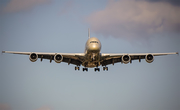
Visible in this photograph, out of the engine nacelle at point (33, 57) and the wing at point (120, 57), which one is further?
the wing at point (120, 57)

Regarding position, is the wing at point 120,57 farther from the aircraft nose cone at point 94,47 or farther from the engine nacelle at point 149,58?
the aircraft nose cone at point 94,47

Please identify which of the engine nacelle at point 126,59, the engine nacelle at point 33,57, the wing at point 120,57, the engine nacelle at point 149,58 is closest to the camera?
the engine nacelle at point 33,57

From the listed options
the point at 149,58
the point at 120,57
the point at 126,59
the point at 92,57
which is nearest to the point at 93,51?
the point at 92,57

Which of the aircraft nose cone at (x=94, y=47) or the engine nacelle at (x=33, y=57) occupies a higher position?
the aircraft nose cone at (x=94, y=47)

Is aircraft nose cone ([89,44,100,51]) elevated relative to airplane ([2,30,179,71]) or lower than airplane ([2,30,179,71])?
elevated

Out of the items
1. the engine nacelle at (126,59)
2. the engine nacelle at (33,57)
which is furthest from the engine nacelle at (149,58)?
the engine nacelle at (33,57)

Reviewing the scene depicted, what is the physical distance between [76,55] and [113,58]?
6.06m

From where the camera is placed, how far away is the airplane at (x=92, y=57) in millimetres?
41125

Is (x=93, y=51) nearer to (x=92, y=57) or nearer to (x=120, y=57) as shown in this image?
(x=92, y=57)

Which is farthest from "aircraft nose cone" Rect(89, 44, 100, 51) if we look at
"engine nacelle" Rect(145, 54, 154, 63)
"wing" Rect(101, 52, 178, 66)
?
"engine nacelle" Rect(145, 54, 154, 63)

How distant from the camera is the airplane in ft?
135

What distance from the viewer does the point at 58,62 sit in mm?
42500

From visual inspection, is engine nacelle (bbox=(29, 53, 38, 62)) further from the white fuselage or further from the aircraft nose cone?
the aircraft nose cone

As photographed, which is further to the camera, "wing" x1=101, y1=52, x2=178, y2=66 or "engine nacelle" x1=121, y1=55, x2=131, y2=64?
"wing" x1=101, y1=52, x2=178, y2=66
